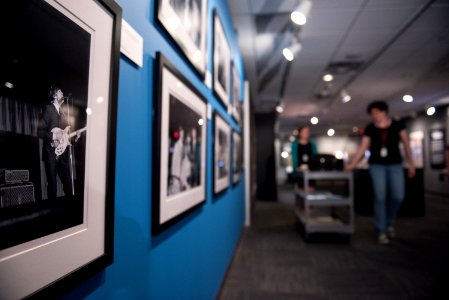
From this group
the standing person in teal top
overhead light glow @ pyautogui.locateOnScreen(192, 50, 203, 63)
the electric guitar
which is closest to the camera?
the electric guitar

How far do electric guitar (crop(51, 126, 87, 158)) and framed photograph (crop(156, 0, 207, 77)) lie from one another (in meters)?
0.69

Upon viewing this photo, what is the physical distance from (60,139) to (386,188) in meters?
3.75

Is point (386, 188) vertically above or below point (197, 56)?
below

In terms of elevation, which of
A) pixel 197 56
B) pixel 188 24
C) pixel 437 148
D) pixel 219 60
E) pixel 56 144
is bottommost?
pixel 56 144

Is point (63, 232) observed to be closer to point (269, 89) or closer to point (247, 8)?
point (247, 8)

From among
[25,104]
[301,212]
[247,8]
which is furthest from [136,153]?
[301,212]

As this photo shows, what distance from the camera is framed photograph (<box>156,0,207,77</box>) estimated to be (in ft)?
3.90

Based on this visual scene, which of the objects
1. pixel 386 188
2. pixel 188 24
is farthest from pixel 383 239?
pixel 188 24

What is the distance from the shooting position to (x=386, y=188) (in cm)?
350

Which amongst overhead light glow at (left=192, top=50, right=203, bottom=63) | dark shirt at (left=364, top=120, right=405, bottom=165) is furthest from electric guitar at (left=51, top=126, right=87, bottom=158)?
dark shirt at (left=364, top=120, right=405, bottom=165)

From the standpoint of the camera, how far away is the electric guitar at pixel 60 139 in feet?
1.85

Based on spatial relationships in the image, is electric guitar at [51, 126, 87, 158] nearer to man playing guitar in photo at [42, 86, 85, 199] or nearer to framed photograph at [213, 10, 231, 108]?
man playing guitar in photo at [42, 86, 85, 199]

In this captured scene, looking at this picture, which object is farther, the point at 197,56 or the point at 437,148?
the point at 437,148

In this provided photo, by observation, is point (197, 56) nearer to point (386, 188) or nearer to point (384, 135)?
point (384, 135)
